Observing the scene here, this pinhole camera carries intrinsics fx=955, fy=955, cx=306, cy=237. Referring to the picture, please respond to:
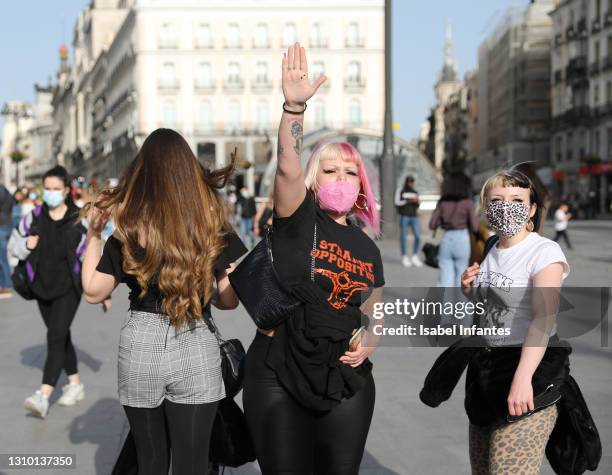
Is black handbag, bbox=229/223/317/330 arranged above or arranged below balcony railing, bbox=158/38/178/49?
below

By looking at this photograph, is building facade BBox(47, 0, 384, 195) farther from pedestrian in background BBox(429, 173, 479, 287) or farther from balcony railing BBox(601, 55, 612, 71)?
pedestrian in background BBox(429, 173, 479, 287)

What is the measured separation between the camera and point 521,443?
10.6ft

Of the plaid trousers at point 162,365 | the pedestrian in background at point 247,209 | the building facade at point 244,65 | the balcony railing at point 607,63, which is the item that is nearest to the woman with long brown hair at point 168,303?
the plaid trousers at point 162,365

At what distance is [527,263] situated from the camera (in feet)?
10.6

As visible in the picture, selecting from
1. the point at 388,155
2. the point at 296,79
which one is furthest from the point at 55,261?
the point at 388,155

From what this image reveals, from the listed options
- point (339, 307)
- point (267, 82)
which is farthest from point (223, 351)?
point (267, 82)

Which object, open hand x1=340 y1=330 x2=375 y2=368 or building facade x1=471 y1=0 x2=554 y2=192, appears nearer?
open hand x1=340 y1=330 x2=375 y2=368

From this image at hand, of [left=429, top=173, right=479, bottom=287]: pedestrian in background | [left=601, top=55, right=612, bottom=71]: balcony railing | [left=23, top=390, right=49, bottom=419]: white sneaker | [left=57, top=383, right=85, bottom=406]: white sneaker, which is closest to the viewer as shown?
[left=23, top=390, right=49, bottom=419]: white sneaker

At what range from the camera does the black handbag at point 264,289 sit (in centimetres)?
306

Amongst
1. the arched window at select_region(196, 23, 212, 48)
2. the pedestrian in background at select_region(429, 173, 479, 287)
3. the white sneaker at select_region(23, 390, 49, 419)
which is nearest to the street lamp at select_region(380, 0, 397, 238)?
the pedestrian in background at select_region(429, 173, 479, 287)

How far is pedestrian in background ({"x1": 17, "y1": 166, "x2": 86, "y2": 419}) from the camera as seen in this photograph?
252 inches

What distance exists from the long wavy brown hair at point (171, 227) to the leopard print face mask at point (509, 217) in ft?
3.21

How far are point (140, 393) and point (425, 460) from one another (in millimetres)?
2323

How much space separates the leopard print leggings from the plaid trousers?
0.99m
